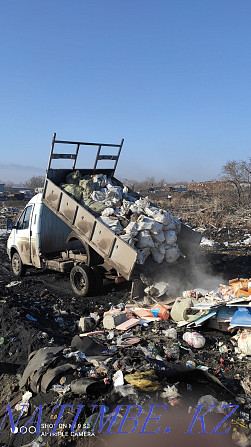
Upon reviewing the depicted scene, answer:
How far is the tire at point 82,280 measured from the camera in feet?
23.9

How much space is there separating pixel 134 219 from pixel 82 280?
1773mm

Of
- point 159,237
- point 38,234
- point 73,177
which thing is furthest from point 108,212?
point 38,234

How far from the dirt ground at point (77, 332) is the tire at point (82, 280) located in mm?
183

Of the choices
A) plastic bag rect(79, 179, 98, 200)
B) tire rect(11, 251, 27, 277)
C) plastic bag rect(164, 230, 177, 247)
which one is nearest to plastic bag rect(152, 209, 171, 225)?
plastic bag rect(164, 230, 177, 247)

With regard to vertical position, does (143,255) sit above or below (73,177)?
below

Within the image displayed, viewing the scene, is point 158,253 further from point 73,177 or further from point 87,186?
point 73,177

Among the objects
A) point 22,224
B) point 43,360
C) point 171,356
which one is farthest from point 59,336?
point 22,224

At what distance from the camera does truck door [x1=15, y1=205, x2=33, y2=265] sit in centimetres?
888

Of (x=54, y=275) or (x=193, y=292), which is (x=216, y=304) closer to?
(x=193, y=292)

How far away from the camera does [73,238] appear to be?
26.4 ft

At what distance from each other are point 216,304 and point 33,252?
16.5 ft

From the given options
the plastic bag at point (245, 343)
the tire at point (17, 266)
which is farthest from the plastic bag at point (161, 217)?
the tire at point (17, 266)

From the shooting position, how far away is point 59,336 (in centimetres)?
544

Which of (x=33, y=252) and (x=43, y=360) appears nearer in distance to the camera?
(x=43, y=360)
